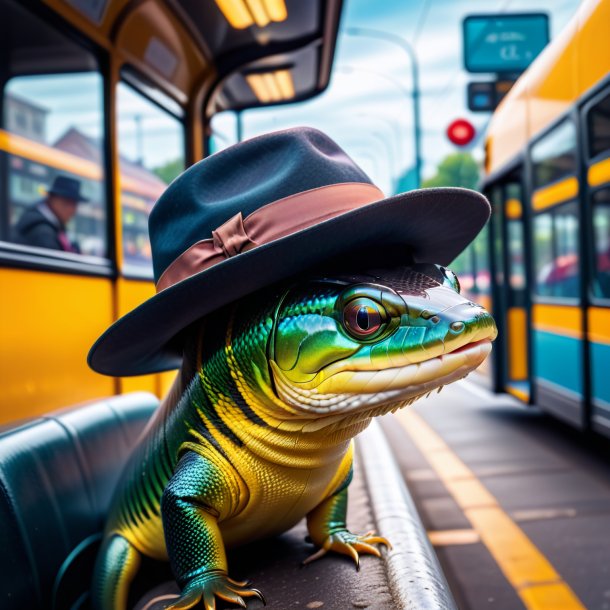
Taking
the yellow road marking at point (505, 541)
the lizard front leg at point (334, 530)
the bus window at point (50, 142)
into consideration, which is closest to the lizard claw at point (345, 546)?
the lizard front leg at point (334, 530)

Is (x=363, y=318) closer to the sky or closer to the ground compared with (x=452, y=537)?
closer to the sky

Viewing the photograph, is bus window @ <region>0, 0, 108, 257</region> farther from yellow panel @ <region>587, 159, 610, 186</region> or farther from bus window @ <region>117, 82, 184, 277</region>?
yellow panel @ <region>587, 159, 610, 186</region>

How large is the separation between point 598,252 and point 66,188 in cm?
369

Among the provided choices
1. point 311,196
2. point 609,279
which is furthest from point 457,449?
point 311,196

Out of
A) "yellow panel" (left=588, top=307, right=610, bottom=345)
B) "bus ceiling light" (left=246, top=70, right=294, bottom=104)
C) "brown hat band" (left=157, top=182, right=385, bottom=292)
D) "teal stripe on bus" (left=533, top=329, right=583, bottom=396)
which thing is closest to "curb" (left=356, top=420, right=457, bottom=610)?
"brown hat band" (left=157, top=182, right=385, bottom=292)

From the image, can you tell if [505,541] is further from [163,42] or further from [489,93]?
[489,93]

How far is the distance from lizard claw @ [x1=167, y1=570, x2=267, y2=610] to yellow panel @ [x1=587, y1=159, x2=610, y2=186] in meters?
4.24

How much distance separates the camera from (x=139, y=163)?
4.14 m

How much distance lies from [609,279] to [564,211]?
970 mm

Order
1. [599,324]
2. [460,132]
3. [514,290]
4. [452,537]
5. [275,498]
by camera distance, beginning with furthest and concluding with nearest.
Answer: [460,132]
[514,290]
[599,324]
[452,537]
[275,498]

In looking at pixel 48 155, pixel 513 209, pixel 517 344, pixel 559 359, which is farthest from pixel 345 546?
pixel 513 209

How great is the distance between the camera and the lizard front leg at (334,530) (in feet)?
4.66

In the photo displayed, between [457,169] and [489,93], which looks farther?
[457,169]

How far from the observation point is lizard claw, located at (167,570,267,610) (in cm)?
111
